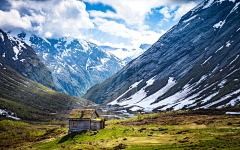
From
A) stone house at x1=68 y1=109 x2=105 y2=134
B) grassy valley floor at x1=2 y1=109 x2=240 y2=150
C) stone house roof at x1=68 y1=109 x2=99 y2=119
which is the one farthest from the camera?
stone house roof at x1=68 y1=109 x2=99 y2=119

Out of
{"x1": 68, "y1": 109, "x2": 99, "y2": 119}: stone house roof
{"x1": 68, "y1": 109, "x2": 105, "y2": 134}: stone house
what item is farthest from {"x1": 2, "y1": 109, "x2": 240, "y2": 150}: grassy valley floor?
{"x1": 68, "y1": 109, "x2": 99, "y2": 119}: stone house roof

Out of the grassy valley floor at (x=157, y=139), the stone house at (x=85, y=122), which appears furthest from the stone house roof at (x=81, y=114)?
the grassy valley floor at (x=157, y=139)

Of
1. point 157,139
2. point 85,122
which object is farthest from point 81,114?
point 157,139

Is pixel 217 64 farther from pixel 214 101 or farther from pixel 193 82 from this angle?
pixel 214 101

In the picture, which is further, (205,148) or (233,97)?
(233,97)

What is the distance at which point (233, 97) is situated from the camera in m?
111

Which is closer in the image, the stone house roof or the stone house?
the stone house

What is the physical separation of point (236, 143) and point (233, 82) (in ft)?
Answer: 426

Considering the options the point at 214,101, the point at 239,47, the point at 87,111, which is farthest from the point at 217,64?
the point at 87,111

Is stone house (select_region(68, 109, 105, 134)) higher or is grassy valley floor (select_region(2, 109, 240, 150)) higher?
stone house (select_region(68, 109, 105, 134))

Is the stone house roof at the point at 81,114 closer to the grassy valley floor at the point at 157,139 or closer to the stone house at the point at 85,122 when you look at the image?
the stone house at the point at 85,122

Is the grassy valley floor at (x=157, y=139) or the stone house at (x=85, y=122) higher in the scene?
the stone house at (x=85, y=122)

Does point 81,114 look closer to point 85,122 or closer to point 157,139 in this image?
point 85,122

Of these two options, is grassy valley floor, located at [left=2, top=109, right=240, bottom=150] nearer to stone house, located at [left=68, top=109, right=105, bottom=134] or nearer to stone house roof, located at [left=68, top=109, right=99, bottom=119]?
stone house, located at [left=68, top=109, right=105, bottom=134]
